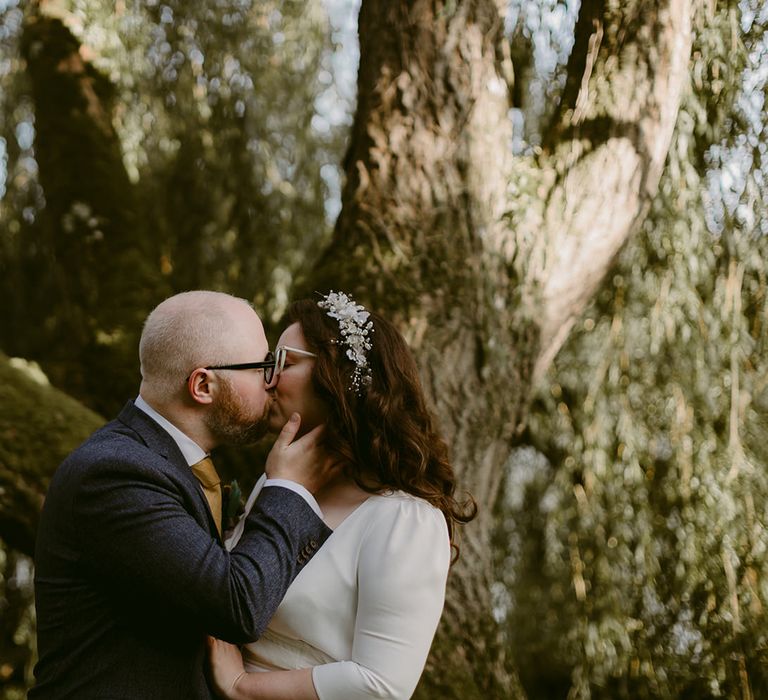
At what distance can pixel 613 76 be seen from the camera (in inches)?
120

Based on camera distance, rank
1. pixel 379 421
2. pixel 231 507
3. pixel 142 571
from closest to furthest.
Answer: pixel 142 571, pixel 379 421, pixel 231 507

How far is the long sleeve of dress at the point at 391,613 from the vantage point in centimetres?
181

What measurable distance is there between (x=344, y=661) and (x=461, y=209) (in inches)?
62.7

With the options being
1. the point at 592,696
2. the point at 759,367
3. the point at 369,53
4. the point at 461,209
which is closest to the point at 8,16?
the point at 369,53

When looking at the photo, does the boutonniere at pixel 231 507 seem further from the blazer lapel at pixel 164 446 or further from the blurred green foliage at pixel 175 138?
→ the blurred green foliage at pixel 175 138

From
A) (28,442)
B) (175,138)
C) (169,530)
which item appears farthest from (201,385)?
(175,138)

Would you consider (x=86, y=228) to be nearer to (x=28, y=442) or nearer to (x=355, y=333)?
(x=28, y=442)

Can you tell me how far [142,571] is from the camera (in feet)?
5.44

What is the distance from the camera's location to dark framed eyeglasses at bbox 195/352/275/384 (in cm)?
195

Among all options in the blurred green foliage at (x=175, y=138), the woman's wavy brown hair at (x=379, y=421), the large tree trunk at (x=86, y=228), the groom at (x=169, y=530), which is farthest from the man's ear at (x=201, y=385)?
the blurred green foliage at (x=175, y=138)

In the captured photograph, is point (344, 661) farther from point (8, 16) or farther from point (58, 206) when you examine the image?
point (8, 16)

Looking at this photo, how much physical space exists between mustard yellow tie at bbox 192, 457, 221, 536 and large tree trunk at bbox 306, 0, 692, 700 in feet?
3.22

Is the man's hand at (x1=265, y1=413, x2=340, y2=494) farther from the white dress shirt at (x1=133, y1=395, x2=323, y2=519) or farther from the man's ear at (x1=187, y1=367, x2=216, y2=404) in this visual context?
the man's ear at (x1=187, y1=367, x2=216, y2=404)

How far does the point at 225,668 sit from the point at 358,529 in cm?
40
